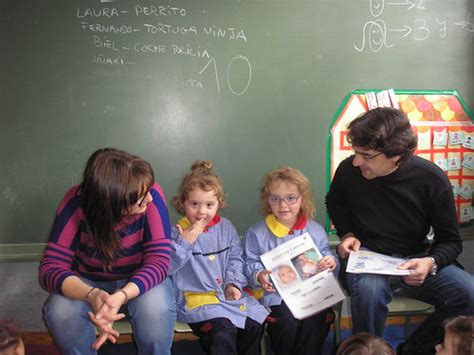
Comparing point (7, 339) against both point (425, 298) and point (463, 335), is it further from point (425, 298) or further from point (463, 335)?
point (425, 298)

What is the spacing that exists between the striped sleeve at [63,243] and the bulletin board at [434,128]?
1.51 metres

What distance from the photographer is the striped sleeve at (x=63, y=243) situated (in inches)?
76.5

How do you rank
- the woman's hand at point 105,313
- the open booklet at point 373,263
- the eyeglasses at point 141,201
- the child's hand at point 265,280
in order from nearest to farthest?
the woman's hand at point 105,313
the eyeglasses at point 141,201
the open booklet at point 373,263
the child's hand at point 265,280

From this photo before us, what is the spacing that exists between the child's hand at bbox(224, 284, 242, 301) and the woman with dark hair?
329 mm

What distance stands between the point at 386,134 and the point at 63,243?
147 centimetres

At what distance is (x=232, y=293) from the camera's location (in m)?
2.27

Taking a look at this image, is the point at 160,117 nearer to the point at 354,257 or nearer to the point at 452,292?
the point at 354,257

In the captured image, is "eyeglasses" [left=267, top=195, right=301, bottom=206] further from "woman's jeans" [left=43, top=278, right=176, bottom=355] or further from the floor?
the floor

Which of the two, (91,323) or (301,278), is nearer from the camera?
(91,323)

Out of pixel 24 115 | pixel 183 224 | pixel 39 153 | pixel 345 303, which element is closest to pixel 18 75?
pixel 24 115

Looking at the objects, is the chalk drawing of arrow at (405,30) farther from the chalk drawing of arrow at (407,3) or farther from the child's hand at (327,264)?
the child's hand at (327,264)

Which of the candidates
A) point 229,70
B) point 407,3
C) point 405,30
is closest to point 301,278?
point 229,70

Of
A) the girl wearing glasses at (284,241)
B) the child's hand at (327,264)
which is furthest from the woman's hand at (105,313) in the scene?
the child's hand at (327,264)

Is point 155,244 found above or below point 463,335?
above
